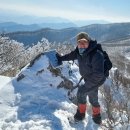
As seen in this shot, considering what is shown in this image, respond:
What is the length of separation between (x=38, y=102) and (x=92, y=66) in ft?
6.49

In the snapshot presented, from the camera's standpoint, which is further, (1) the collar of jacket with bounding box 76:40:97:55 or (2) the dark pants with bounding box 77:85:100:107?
(2) the dark pants with bounding box 77:85:100:107

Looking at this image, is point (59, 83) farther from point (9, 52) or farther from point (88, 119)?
point (9, 52)

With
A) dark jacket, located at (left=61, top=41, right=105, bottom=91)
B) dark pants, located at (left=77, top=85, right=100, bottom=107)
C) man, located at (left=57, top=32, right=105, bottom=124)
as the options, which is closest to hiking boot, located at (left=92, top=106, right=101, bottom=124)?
man, located at (left=57, top=32, right=105, bottom=124)

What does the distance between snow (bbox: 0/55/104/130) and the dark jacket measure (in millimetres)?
1102

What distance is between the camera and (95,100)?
29.3 feet

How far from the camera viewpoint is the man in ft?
27.7

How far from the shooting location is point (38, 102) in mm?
9367

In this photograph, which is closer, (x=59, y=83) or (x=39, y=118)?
(x=39, y=118)

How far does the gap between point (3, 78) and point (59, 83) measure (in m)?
1.94

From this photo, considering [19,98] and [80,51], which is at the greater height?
[80,51]

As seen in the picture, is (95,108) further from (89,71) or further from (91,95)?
(89,71)

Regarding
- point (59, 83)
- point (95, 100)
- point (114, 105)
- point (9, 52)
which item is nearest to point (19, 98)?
point (59, 83)

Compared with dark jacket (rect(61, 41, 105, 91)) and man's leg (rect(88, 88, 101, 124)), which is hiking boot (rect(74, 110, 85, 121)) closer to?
man's leg (rect(88, 88, 101, 124))

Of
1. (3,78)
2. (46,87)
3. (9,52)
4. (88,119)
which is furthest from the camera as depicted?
(9,52)
